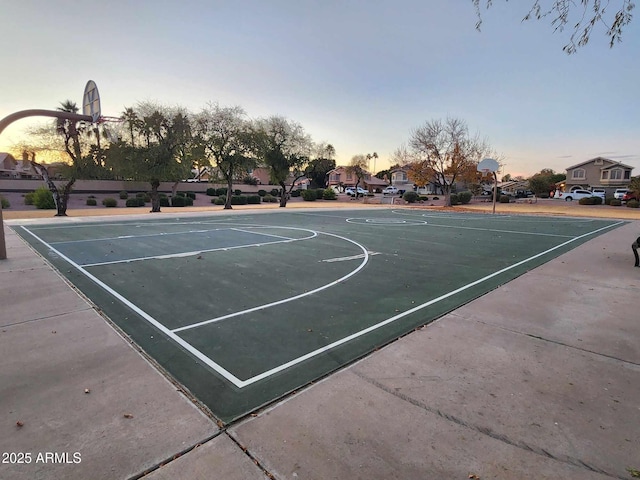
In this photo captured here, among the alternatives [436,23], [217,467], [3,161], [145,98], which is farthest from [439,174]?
[3,161]

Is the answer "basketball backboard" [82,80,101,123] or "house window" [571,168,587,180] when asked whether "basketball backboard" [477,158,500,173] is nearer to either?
"basketball backboard" [82,80,101,123]

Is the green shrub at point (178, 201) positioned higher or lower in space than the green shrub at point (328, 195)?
lower

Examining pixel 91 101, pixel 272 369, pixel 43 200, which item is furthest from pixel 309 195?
pixel 272 369

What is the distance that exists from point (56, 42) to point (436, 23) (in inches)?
614

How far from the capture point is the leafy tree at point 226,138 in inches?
1145

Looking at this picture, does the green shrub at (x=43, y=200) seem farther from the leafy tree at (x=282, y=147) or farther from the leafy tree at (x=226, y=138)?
the leafy tree at (x=282, y=147)

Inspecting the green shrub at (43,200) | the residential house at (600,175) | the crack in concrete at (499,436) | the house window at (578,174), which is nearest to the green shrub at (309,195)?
the green shrub at (43,200)

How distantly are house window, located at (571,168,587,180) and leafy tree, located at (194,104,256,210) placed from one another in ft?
194

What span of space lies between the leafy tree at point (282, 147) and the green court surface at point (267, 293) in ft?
70.8

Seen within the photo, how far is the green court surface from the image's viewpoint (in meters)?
3.52

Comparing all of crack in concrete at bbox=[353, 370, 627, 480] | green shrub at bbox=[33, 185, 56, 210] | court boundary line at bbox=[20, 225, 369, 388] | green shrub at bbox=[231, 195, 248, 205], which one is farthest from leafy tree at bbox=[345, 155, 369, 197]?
crack in concrete at bbox=[353, 370, 627, 480]

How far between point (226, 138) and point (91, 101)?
A: 16.8 metres

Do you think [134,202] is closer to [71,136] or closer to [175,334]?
[71,136]

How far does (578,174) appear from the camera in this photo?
59.8 meters
